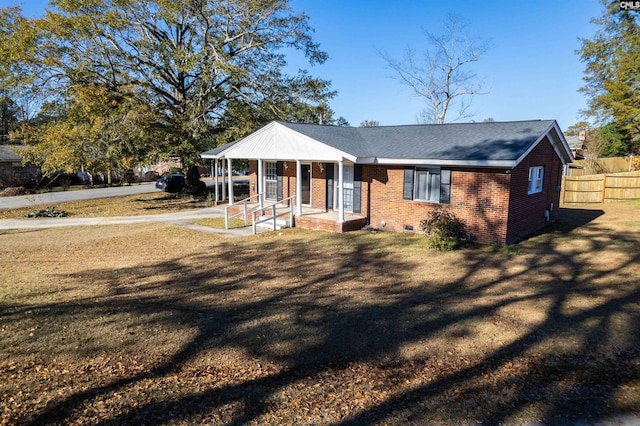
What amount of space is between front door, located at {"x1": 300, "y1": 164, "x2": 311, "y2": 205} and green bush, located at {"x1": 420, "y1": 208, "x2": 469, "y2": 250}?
20.3 ft

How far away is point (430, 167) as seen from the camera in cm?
1346

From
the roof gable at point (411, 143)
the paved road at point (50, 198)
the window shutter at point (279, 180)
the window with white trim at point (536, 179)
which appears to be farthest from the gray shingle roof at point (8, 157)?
the window with white trim at point (536, 179)

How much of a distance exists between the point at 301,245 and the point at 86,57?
16.8m

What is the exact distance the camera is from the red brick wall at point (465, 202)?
12.2 meters

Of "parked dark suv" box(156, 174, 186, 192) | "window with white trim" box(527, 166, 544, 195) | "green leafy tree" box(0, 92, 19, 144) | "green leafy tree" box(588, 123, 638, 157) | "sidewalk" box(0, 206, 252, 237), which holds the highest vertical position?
"green leafy tree" box(0, 92, 19, 144)

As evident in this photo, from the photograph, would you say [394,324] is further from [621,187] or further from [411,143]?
[621,187]

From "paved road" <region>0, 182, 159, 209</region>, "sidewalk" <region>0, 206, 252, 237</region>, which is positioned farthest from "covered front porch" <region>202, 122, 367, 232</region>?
"paved road" <region>0, 182, 159, 209</region>

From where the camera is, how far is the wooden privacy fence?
870 inches

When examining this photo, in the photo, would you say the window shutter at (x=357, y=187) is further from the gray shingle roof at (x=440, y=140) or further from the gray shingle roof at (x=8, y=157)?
the gray shingle roof at (x=8, y=157)

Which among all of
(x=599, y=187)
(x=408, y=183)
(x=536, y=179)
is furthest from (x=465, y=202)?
(x=599, y=187)

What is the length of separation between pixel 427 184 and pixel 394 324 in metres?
7.89

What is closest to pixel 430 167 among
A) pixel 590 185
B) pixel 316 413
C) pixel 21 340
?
pixel 316 413

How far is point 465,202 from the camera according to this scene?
503 inches

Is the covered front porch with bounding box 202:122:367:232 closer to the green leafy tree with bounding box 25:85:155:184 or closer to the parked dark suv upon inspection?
the green leafy tree with bounding box 25:85:155:184
